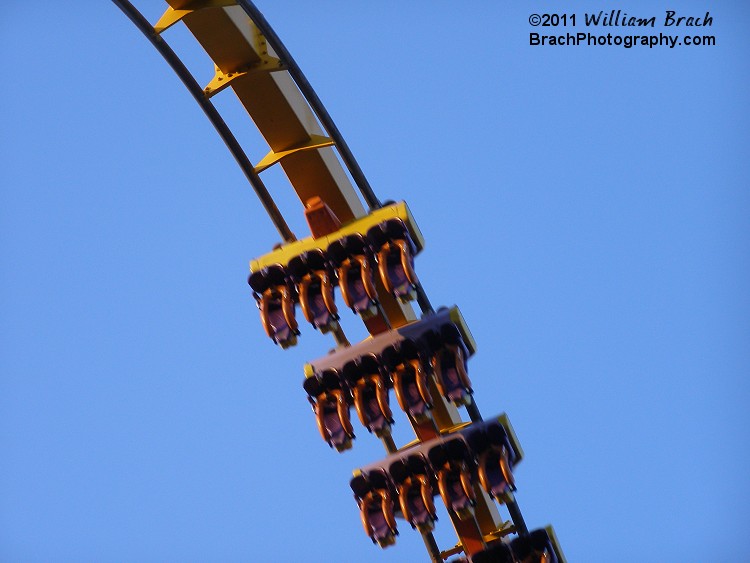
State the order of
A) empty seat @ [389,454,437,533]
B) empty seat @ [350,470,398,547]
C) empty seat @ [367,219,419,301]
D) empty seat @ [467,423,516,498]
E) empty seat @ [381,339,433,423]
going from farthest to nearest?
1. empty seat @ [350,470,398,547]
2. empty seat @ [389,454,437,533]
3. empty seat @ [467,423,516,498]
4. empty seat @ [381,339,433,423]
5. empty seat @ [367,219,419,301]

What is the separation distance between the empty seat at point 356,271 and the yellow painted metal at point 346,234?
132 mm

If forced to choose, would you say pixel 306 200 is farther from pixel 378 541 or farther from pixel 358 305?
pixel 378 541

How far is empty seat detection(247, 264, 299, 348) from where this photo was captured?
55.3 feet

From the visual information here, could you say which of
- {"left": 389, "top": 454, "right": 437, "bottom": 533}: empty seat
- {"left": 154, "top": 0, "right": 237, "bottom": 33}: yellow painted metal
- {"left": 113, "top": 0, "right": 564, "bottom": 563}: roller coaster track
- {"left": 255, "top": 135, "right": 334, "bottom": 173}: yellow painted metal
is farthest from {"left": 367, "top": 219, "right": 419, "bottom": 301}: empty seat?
{"left": 154, "top": 0, "right": 237, "bottom": 33}: yellow painted metal

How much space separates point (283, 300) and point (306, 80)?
105 inches

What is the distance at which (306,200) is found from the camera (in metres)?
17.6

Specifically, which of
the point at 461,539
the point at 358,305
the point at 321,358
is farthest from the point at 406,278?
the point at 461,539

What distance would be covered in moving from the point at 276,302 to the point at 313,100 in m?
2.54

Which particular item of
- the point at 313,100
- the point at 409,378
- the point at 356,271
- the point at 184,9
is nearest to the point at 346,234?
the point at 356,271

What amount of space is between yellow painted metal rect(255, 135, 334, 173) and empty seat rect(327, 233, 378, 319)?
1.20m

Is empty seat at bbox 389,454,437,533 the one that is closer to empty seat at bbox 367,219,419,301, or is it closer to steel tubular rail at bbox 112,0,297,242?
empty seat at bbox 367,219,419,301

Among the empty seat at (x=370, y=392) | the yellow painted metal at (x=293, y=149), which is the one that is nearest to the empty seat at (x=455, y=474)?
the empty seat at (x=370, y=392)

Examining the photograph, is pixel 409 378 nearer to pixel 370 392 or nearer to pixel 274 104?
pixel 370 392

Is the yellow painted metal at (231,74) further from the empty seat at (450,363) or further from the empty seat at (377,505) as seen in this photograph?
the empty seat at (377,505)
